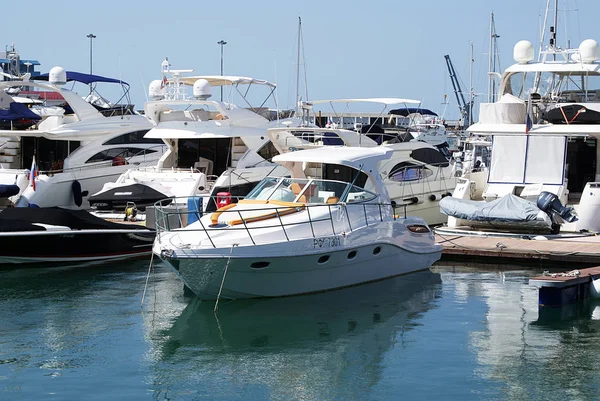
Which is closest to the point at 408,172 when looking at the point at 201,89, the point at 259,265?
the point at 201,89

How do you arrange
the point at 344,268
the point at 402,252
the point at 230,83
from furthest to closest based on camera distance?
the point at 230,83 < the point at 402,252 < the point at 344,268

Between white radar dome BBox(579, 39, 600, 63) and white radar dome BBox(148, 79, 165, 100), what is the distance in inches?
504

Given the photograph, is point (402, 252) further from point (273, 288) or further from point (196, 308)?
point (196, 308)

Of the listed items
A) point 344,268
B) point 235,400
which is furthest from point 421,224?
point 235,400

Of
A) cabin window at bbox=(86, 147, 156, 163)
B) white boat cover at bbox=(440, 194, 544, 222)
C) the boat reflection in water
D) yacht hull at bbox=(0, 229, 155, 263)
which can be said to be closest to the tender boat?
the boat reflection in water

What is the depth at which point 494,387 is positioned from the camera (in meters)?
11.7

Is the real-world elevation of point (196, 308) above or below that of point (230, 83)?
below

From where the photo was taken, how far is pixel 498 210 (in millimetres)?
20422

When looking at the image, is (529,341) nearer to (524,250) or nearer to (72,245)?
(524,250)

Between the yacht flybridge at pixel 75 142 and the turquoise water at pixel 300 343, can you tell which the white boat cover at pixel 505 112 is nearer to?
the turquoise water at pixel 300 343

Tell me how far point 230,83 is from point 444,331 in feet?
57.1

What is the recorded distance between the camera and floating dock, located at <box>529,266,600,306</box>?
15.8m

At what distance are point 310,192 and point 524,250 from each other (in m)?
5.02

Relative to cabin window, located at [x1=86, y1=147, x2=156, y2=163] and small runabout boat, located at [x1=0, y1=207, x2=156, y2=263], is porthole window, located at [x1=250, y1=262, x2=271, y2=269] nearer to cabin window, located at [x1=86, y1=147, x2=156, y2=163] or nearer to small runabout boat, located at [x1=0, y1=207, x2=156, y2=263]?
small runabout boat, located at [x1=0, y1=207, x2=156, y2=263]
